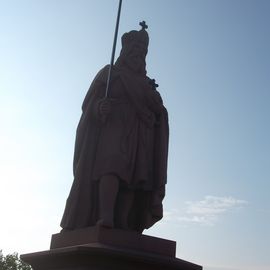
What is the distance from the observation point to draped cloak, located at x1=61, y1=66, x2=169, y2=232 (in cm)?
820

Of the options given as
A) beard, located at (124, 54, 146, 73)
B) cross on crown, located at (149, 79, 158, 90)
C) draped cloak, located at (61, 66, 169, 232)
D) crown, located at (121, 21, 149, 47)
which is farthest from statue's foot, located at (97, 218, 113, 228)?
crown, located at (121, 21, 149, 47)

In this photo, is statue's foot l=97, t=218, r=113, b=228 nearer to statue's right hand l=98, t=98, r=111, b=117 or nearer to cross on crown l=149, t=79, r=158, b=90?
statue's right hand l=98, t=98, r=111, b=117

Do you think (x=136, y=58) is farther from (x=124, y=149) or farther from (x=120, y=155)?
(x=120, y=155)

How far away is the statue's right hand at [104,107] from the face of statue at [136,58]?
3.80ft

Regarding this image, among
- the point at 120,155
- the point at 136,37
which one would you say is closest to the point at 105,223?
the point at 120,155

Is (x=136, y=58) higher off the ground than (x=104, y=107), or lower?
higher

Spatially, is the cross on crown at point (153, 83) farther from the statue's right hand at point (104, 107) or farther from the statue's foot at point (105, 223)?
the statue's foot at point (105, 223)

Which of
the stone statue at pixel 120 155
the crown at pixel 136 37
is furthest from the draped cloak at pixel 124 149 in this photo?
the crown at pixel 136 37

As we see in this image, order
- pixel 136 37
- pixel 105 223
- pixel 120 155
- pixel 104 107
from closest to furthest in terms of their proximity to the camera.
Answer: pixel 105 223 → pixel 120 155 → pixel 104 107 → pixel 136 37

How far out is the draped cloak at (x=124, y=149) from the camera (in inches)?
323

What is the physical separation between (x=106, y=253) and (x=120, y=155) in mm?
1916

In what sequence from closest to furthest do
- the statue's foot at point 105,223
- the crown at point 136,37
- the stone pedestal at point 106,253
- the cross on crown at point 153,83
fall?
the stone pedestal at point 106,253, the statue's foot at point 105,223, the cross on crown at point 153,83, the crown at point 136,37

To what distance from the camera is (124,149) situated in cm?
838

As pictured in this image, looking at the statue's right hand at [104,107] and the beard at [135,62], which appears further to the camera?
the beard at [135,62]
